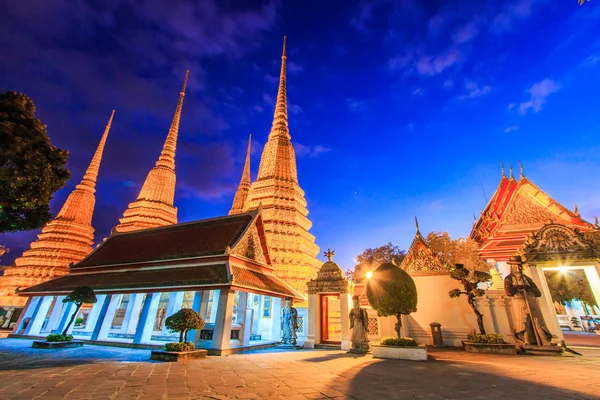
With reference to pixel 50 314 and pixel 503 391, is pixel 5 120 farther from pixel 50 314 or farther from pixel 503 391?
pixel 50 314

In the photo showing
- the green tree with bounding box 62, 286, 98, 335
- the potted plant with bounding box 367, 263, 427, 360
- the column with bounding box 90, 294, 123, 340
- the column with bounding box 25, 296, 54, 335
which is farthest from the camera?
the column with bounding box 25, 296, 54, 335

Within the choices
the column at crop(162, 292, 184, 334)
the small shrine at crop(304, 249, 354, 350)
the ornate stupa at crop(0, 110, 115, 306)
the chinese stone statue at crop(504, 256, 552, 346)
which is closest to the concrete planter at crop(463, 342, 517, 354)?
the chinese stone statue at crop(504, 256, 552, 346)

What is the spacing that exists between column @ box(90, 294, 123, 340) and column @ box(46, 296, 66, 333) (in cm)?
403

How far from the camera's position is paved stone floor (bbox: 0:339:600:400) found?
4895 mm

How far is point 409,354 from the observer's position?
9.42 meters

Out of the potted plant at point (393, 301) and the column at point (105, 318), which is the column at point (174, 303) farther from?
the potted plant at point (393, 301)

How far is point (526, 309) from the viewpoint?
448 inches

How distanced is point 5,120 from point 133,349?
1014 centimetres

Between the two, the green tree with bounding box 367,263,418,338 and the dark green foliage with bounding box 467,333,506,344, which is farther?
the dark green foliage with bounding box 467,333,506,344

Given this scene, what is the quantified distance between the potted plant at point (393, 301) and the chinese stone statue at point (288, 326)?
5225mm

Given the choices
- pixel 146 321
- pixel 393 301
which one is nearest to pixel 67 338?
pixel 146 321

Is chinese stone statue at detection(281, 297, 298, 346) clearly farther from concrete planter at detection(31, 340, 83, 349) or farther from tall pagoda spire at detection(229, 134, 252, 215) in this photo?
tall pagoda spire at detection(229, 134, 252, 215)

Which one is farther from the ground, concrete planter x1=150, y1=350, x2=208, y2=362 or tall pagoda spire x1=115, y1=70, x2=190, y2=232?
tall pagoda spire x1=115, y1=70, x2=190, y2=232

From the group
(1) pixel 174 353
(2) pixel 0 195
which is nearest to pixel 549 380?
(1) pixel 174 353
